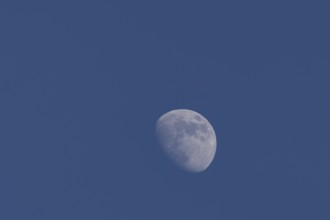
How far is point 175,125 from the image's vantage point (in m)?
69.3

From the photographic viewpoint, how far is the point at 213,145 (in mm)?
72312

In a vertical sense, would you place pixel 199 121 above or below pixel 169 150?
above

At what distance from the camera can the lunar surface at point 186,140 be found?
68.6 m

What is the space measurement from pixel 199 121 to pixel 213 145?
112 inches

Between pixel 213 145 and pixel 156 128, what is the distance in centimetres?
607

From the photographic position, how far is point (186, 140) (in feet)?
226

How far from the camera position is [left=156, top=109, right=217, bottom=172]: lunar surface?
225 ft

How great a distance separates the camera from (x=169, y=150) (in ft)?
225

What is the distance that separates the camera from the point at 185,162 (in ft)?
226

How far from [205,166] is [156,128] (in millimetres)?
6015

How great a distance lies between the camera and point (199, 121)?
71.7 m

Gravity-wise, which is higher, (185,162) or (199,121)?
(199,121)

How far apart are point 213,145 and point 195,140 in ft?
12.9
